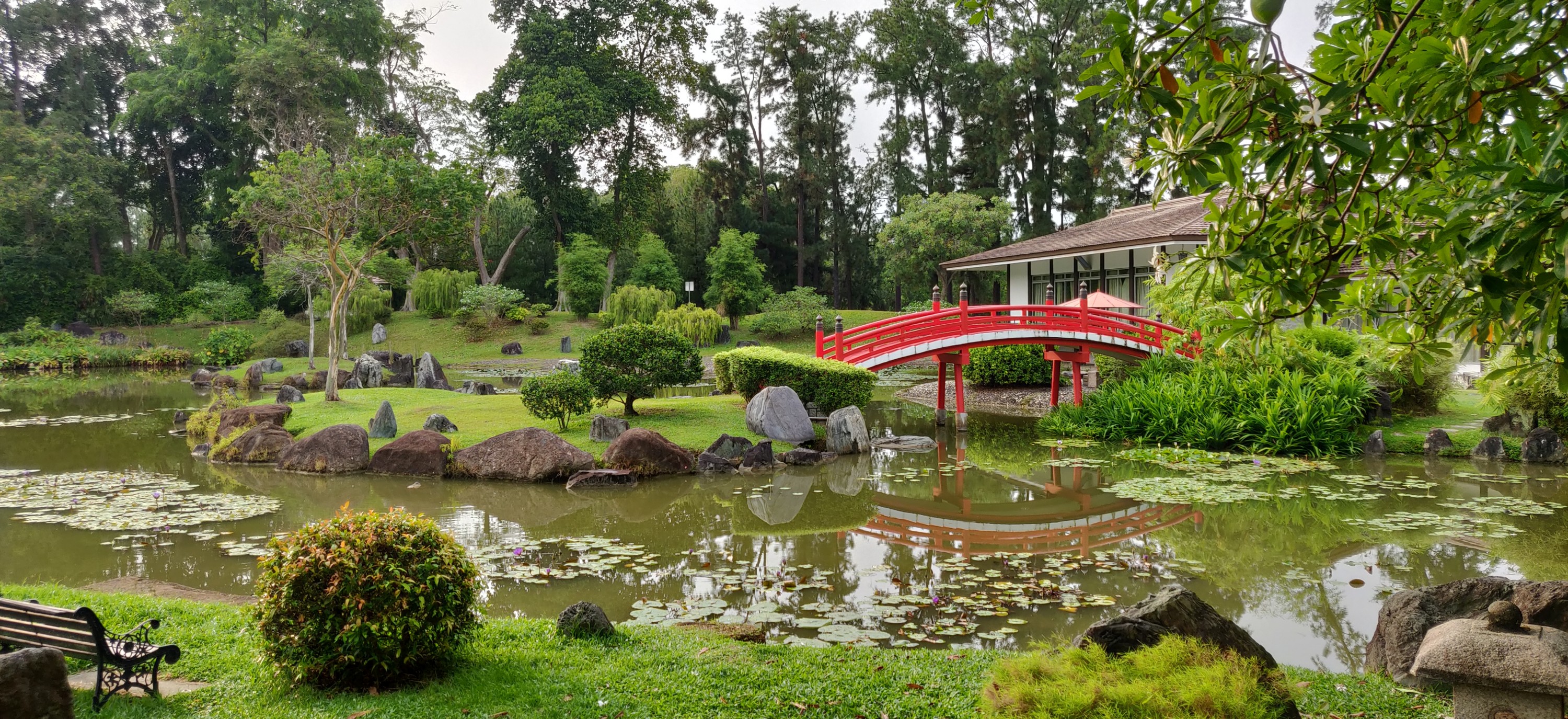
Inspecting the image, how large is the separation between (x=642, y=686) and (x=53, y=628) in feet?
8.85

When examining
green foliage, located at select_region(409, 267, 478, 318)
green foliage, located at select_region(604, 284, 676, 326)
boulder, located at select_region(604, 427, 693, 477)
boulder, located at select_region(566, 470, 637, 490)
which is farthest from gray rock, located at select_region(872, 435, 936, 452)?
green foliage, located at select_region(409, 267, 478, 318)

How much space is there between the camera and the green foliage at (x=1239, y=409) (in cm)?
1224

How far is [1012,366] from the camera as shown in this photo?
69.6ft

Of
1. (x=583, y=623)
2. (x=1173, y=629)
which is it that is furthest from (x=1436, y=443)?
(x=583, y=623)

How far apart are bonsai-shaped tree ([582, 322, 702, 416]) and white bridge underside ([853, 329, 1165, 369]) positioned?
3.33m

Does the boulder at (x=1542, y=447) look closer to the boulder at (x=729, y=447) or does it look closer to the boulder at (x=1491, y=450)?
the boulder at (x=1491, y=450)

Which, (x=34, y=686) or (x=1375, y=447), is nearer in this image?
(x=34, y=686)

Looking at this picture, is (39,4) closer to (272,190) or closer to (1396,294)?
(272,190)

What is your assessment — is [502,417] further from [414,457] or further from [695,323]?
[695,323]

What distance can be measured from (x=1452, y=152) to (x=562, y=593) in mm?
5922

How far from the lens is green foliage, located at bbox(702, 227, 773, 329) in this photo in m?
32.0

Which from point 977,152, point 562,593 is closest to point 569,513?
point 562,593

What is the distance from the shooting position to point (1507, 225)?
1583 mm

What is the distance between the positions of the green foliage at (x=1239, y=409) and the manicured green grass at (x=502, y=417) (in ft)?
→ 19.6
